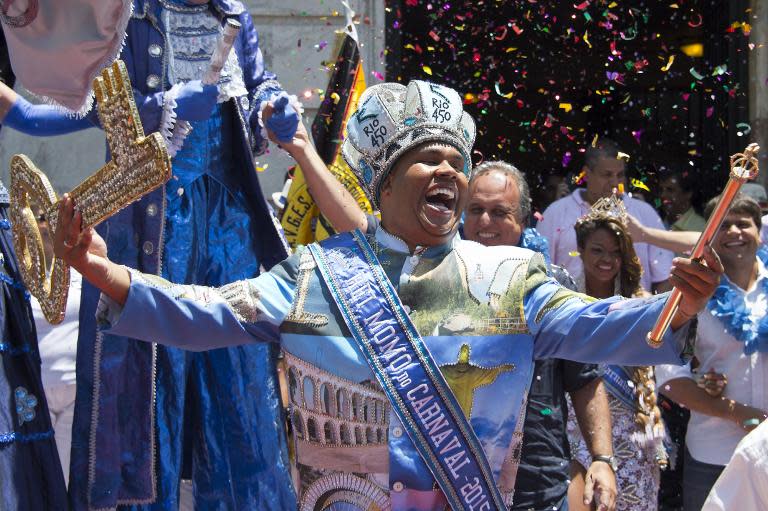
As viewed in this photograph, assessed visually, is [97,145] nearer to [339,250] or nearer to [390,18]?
[390,18]

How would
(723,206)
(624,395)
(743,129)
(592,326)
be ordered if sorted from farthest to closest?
(743,129), (624,395), (592,326), (723,206)

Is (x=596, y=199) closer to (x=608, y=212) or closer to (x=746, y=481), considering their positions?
(x=608, y=212)

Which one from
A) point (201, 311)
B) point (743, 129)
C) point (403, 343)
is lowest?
point (403, 343)

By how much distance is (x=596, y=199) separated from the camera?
707cm

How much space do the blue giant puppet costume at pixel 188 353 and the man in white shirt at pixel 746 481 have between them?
5.56ft

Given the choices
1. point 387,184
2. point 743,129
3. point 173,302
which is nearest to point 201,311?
point 173,302

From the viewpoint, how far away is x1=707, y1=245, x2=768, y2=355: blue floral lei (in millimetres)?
5703

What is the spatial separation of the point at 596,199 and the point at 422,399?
3.93m

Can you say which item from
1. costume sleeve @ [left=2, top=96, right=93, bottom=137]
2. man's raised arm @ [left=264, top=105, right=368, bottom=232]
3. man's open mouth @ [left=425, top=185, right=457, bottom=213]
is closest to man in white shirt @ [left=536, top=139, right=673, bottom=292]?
man's raised arm @ [left=264, top=105, right=368, bottom=232]

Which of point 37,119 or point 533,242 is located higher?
point 37,119

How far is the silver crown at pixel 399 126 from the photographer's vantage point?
3.56 m

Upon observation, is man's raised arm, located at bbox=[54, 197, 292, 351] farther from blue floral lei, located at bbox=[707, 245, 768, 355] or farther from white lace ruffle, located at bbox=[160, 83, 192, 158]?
blue floral lei, located at bbox=[707, 245, 768, 355]

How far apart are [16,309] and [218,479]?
871mm

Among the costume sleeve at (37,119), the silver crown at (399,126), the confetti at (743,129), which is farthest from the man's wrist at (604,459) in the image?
the confetti at (743,129)
